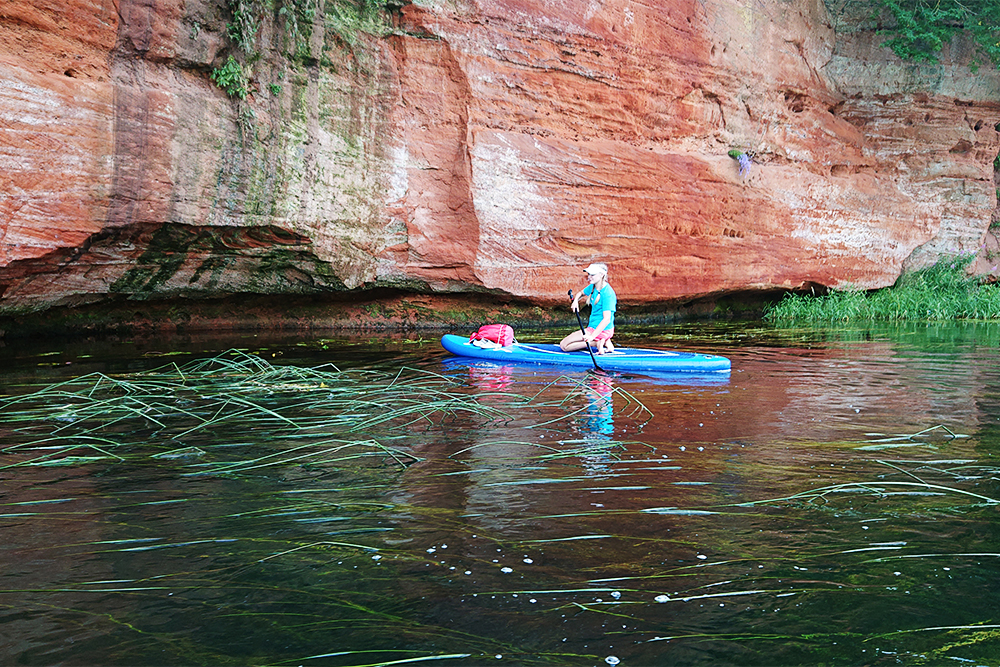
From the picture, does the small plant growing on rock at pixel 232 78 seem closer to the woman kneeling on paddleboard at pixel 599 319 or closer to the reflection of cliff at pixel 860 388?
the woman kneeling on paddleboard at pixel 599 319

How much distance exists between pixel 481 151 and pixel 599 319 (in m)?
5.42

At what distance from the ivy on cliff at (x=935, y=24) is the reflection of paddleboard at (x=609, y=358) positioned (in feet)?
41.2

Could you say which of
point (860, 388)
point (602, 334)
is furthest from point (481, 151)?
point (860, 388)

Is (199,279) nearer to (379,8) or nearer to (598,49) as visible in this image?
(379,8)

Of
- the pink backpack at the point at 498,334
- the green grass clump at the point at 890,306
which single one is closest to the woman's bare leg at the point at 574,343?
the pink backpack at the point at 498,334

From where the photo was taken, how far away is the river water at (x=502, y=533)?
216 centimetres

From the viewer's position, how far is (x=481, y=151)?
42.5 ft

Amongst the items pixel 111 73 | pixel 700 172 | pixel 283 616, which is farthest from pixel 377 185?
pixel 283 616

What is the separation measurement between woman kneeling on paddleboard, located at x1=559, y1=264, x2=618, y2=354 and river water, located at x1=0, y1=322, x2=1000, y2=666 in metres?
2.66

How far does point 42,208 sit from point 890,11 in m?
17.9

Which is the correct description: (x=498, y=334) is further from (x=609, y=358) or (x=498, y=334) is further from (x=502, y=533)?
(x=502, y=533)

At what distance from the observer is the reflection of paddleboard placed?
25.6 feet

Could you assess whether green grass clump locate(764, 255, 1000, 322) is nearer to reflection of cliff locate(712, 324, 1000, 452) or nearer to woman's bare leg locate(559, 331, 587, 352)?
reflection of cliff locate(712, 324, 1000, 452)

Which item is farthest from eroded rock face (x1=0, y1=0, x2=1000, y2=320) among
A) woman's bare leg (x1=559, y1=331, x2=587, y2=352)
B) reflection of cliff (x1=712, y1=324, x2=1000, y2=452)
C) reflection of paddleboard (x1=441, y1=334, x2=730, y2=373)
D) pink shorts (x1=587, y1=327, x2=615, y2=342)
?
reflection of cliff (x1=712, y1=324, x2=1000, y2=452)
